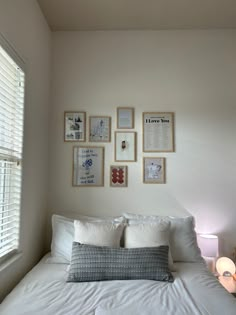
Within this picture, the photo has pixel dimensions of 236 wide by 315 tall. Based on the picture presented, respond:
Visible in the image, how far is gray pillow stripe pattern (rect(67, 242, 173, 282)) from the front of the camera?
5.75 feet

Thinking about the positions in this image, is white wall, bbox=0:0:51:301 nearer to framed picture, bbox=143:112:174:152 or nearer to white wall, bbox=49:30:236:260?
white wall, bbox=49:30:236:260

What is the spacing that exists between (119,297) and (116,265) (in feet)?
0.93

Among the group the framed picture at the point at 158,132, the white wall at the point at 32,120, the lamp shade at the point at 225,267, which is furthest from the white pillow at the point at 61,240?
the lamp shade at the point at 225,267

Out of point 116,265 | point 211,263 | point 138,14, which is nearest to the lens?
point 116,265

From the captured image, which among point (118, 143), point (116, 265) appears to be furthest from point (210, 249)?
point (118, 143)

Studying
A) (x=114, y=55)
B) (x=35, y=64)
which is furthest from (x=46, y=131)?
(x=114, y=55)

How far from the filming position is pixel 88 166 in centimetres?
267

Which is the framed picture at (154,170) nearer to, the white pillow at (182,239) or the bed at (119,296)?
the white pillow at (182,239)

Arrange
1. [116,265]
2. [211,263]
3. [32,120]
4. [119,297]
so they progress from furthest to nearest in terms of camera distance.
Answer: [211,263] < [32,120] < [116,265] < [119,297]

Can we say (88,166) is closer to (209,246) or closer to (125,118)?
(125,118)

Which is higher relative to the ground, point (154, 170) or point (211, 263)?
point (154, 170)

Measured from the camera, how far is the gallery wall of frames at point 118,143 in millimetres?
2662

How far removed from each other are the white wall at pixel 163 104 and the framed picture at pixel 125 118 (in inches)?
2.1

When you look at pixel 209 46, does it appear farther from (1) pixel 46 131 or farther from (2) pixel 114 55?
(1) pixel 46 131
